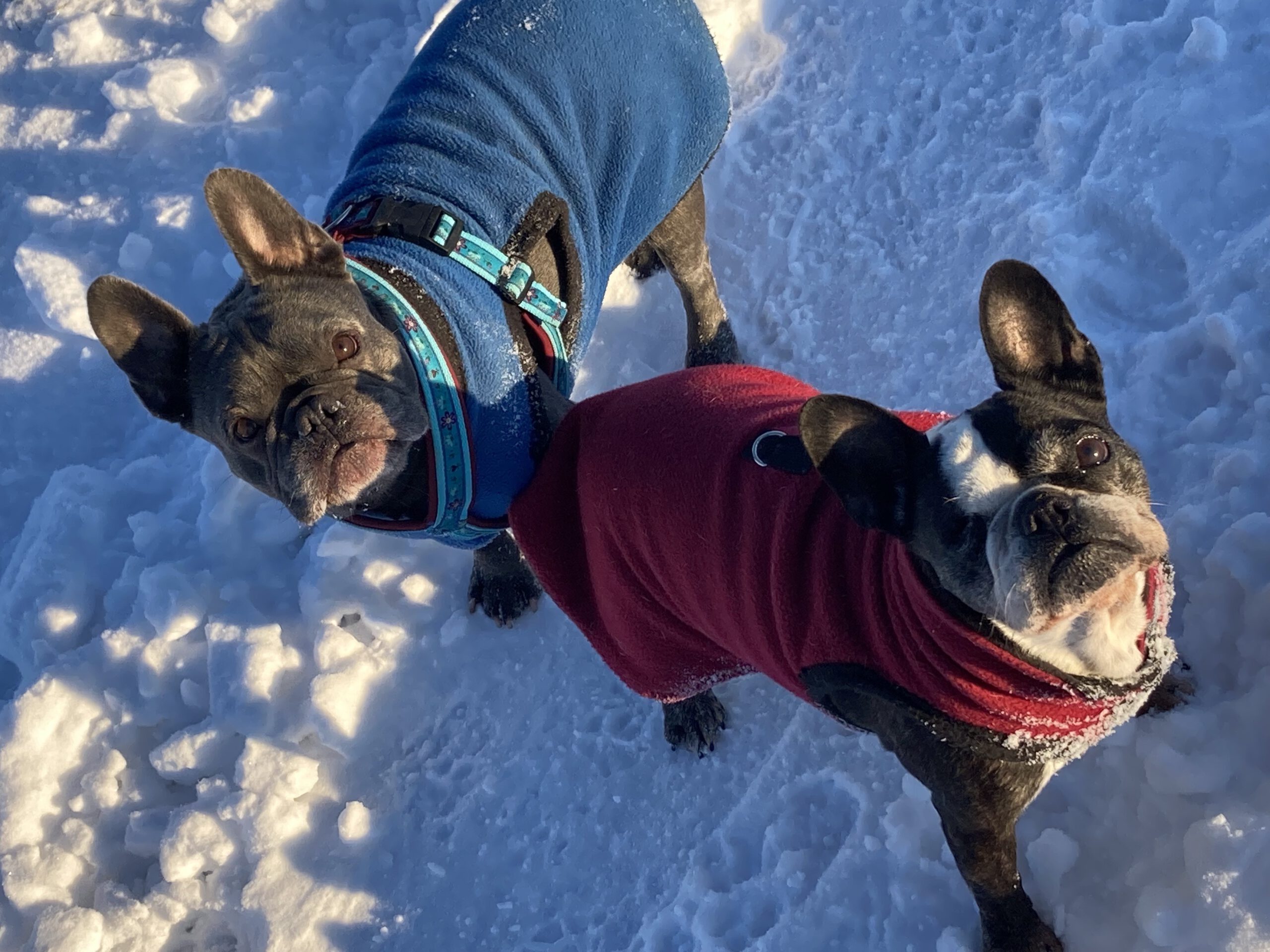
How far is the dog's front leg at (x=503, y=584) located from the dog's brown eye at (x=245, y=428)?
3.91ft

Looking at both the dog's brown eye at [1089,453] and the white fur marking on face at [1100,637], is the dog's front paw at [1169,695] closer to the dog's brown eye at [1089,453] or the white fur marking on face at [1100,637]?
the white fur marking on face at [1100,637]

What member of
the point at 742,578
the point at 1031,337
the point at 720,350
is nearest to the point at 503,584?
the point at 720,350

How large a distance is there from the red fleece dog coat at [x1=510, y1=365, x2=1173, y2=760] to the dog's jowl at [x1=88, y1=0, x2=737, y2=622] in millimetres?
344

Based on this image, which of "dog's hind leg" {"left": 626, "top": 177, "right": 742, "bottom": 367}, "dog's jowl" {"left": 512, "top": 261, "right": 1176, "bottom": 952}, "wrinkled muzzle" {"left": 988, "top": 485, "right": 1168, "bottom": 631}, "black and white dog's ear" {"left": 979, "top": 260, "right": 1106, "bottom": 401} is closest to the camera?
"wrinkled muzzle" {"left": 988, "top": 485, "right": 1168, "bottom": 631}

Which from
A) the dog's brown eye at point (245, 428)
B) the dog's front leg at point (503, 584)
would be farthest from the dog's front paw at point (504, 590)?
the dog's brown eye at point (245, 428)

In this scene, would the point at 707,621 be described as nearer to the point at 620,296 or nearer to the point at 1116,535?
the point at 1116,535

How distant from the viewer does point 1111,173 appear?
3701mm

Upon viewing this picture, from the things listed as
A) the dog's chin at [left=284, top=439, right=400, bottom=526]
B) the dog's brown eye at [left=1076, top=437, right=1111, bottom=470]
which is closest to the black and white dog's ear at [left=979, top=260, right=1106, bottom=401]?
the dog's brown eye at [left=1076, top=437, right=1111, bottom=470]

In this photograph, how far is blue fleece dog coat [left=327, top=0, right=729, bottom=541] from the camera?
3205mm

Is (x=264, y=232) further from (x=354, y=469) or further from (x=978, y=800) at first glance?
(x=978, y=800)

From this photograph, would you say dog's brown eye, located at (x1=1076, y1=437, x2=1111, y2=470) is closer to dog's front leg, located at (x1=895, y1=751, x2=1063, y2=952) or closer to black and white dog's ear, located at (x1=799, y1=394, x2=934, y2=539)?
black and white dog's ear, located at (x1=799, y1=394, x2=934, y2=539)

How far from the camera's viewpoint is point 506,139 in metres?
3.27

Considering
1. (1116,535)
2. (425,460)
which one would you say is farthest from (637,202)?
(1116,535)

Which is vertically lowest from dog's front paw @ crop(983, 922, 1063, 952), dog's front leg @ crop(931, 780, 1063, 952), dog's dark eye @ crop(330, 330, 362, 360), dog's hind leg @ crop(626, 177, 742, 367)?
dog's front paw @ crop(983, 922, 1063, 952)
